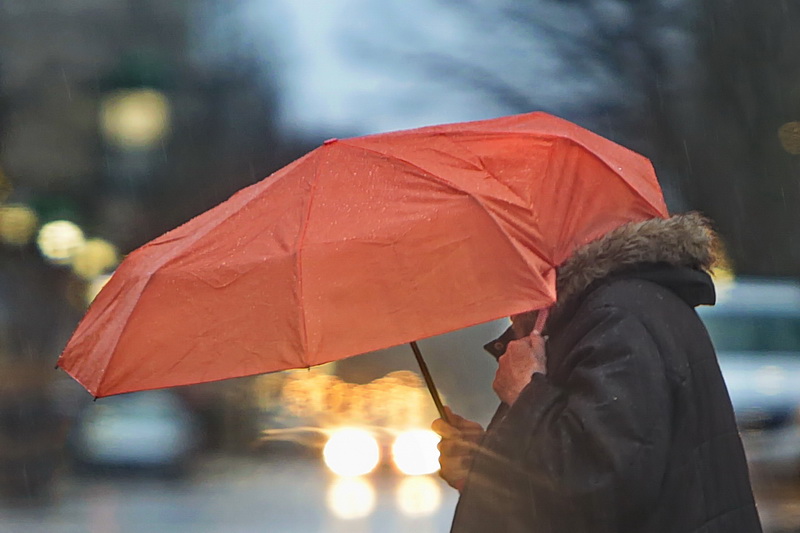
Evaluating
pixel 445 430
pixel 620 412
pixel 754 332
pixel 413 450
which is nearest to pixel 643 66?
pixel 754 332

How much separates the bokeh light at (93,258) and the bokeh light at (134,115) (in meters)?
2.24

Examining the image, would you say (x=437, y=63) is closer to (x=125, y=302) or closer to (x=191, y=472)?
(x=191, y=472)

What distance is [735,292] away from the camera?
1031 cm

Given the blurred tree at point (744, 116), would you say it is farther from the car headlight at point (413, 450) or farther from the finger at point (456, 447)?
the finger at point (456, 447)

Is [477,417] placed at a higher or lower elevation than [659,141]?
lower

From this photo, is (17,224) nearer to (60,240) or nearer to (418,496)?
(60,240)

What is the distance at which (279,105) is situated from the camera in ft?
71.0

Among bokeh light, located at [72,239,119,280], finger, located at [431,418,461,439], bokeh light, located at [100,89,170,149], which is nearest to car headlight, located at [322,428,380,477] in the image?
finger, located at [431,418,461,439]

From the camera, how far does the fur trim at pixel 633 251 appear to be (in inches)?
90.7

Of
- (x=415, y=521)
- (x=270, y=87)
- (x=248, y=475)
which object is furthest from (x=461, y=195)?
(x=270, y=87)

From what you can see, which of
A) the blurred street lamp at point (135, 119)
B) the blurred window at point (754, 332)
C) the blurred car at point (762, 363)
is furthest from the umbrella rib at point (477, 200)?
the blurred street lamp at point (135, 119)

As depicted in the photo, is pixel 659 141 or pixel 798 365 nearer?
pixel 798 365

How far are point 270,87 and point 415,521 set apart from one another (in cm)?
1416

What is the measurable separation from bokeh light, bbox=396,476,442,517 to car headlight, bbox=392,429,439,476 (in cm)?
12
